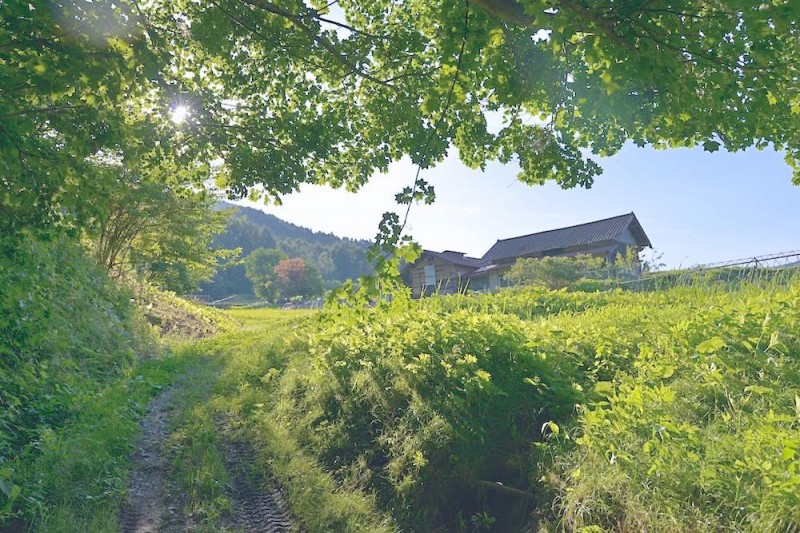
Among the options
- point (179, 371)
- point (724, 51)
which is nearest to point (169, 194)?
point (179, 371)

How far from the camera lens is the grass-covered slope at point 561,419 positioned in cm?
306

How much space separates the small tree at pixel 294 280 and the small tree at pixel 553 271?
69.2 m

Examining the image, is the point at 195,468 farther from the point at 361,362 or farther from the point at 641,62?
the point at 641,62

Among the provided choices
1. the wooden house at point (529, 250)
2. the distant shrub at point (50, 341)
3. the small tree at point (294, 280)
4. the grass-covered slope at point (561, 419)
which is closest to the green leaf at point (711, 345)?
the grass-covered slope at point (561, 419)

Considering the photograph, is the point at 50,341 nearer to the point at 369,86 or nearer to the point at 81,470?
the point at 81,470

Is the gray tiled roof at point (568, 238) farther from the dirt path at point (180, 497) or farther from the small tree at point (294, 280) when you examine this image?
the small tree at point (294, 280)

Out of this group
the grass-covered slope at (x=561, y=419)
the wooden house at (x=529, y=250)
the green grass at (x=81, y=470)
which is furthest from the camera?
the wooden house at (x=529, y=250)

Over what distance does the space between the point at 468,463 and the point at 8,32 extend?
4961mm

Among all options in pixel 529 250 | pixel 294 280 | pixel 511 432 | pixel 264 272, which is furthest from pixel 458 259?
pixel 264 272

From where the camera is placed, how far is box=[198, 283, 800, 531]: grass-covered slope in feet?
10.1

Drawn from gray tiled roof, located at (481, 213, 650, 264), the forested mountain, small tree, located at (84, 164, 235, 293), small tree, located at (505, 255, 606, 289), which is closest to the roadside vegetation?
small tree, located at (84, 164, 235, 293)

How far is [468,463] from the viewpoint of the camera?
454 centimetres

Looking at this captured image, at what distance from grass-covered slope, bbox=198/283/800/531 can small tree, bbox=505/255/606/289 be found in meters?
15.2

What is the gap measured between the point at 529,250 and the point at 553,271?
15176mm
